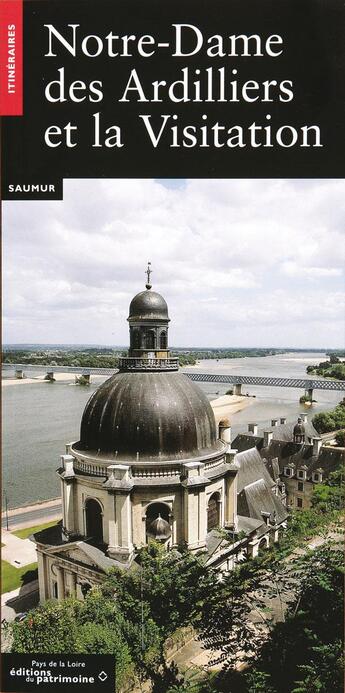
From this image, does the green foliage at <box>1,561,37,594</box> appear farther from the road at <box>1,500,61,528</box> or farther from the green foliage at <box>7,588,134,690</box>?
the green foliage at <box>7,588,134,690</box>

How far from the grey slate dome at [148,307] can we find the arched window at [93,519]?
295 inches

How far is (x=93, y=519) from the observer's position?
57.3ft

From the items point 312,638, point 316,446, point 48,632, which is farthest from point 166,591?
point 316,446

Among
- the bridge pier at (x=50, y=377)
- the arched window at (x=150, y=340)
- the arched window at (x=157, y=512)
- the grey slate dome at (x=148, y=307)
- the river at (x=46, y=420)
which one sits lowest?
the river at (x=46, y=420)

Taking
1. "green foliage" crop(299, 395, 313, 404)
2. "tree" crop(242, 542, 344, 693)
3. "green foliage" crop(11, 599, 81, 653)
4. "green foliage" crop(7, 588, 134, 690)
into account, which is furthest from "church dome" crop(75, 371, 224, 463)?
"green foliage" crop(299, 395, 313, 404)

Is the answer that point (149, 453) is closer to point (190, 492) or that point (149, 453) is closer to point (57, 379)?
point (190, 492)

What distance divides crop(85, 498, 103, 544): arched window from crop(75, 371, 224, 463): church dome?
204 centimetres

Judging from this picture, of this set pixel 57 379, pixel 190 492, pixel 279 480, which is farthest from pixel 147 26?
pixel 57 379

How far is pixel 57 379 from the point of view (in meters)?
81.9

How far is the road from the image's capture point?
95.9 feet

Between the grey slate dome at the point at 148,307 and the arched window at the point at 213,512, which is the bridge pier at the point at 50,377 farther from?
the arched window at the point at 213,512

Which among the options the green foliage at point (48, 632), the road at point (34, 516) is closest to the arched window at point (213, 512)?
the green foliage at point (48, 632)

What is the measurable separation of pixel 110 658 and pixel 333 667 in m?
4.29

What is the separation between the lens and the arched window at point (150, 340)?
18.6m
